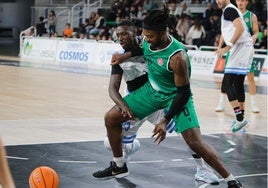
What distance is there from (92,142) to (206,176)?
2477 millimetres

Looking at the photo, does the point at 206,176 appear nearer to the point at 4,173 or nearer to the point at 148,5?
the point at 4,173

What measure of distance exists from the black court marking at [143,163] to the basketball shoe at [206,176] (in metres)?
0.08

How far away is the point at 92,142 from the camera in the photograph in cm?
902

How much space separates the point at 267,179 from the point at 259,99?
813 centimetres

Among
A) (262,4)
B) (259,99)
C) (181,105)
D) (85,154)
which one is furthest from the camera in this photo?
(262,4)

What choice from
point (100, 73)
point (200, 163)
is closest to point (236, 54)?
point (200, 163)

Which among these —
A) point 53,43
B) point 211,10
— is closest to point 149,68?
point 211,10

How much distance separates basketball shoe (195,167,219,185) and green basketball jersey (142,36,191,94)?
1142 millimetres

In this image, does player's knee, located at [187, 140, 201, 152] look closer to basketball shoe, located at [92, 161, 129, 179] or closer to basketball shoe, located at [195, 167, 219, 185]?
basketball shoe, located at [195, 167, 219, 185]

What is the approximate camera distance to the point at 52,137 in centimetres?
922

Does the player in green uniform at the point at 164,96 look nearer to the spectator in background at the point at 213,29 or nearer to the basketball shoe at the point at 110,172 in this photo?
the basketball shoe at the point at 110,172

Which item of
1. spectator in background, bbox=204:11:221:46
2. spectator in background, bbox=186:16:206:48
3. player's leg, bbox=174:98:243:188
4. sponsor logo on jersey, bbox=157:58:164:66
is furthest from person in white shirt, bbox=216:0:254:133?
spectator in background, bbox=186:16:206:48

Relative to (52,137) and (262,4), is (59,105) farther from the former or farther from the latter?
(262,4)

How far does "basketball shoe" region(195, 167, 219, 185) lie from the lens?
6.93m
